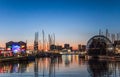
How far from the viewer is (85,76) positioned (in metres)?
51.9

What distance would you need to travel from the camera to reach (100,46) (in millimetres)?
159250

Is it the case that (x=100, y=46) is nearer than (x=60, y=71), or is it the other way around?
(x=60, y=71)

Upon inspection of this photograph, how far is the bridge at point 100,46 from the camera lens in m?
157

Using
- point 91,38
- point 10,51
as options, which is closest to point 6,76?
point 91,38

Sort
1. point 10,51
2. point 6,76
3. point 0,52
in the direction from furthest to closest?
point 10,51 < point 0,52 < point 6,76

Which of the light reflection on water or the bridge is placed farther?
the bridge

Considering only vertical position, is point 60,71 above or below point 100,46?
below

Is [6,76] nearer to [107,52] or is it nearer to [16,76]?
[16,76]

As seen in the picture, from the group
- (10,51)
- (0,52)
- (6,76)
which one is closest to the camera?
(6,76)

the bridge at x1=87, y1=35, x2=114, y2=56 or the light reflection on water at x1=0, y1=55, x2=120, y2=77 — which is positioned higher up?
the bridge at x1=87, y1=35, x2=114, y2=56

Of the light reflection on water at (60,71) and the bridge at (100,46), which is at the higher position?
the bridge at (100,46)

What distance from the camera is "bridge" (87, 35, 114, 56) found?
157012 millimetres

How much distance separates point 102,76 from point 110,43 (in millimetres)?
107969

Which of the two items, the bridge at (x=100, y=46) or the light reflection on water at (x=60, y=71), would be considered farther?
the bridge at (x=100, y=46)
